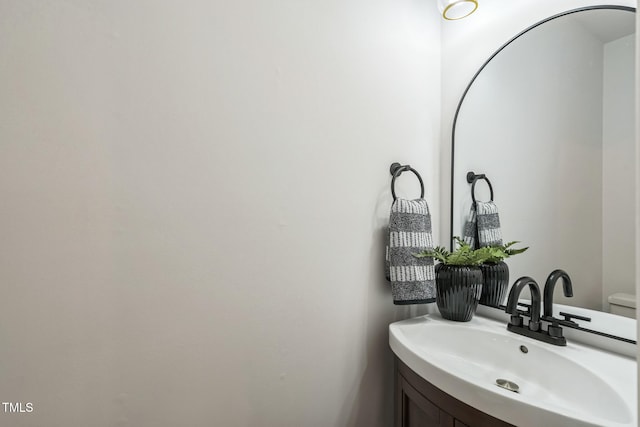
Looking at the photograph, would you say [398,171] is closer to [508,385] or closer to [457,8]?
[457,8]

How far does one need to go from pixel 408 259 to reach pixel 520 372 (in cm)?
50

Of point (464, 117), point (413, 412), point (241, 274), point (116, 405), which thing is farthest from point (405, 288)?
point (116, 405)

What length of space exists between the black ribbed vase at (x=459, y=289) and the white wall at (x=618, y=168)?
37 centimetres

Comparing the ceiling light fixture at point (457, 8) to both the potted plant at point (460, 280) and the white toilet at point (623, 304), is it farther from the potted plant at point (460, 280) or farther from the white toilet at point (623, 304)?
the white toilet at point (623, 304)

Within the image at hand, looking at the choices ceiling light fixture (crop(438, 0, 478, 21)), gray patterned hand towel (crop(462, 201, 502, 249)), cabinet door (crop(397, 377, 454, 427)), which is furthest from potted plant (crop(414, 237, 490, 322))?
ceiling light fixture (crop(438, 0, 478, 21))

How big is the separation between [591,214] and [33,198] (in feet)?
5.21

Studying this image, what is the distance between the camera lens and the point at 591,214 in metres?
1.02

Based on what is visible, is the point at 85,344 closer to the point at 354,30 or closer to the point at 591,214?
the point at 354,30

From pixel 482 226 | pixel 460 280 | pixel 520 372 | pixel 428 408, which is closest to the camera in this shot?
pixel 428 408

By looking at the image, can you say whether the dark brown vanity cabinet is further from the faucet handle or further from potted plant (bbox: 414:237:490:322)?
the faucet handle

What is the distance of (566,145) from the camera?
3.56ft

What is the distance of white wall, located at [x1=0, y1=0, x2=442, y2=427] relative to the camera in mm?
741

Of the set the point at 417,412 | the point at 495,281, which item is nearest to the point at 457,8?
the point at 495,281

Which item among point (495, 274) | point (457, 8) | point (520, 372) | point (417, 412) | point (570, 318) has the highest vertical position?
point (457, 8)
